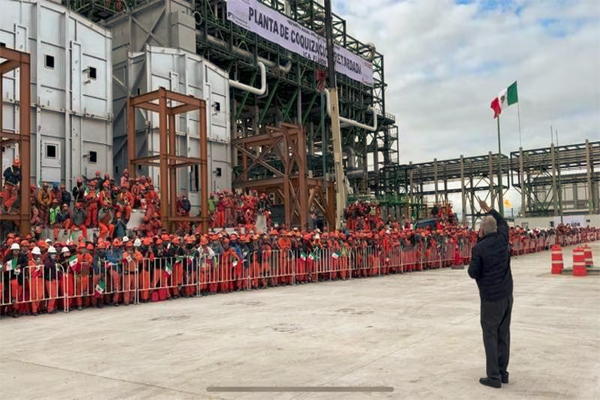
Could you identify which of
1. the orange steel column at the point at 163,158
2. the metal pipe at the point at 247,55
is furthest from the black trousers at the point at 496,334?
the metal pipe at the point at 247,55

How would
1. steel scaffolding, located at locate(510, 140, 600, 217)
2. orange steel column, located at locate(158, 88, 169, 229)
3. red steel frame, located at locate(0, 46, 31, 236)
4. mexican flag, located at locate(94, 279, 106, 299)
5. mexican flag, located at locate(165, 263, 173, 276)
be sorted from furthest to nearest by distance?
steel scaffolding, located at locate(510, 140, 600, 217)
orange steel column, located at locate(158, 88, 169, 229)
red steel frame, located at locate(0, 46, 31, 236)
mexican flag, located at locate(165, 263, 173, 276)
mexican flag, located at locate(94, 279, 106, 299)

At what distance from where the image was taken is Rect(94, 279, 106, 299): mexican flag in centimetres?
1225

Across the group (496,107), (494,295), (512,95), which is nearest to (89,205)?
(494,295)

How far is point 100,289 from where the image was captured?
40.3 ft

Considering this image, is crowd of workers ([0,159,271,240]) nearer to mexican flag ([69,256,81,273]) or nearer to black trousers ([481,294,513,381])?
mexican flag ([69,256,81,273])

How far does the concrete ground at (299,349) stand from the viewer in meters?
5.64

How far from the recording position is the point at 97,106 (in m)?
23.0

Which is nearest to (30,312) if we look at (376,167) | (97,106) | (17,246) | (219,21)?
(17,246)

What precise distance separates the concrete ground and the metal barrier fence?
0.63 meters

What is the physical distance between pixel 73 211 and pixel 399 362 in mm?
14774

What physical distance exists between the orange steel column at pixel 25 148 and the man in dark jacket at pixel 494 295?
13330 millimetres

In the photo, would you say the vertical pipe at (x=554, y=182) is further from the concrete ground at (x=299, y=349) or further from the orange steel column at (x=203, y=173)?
the concrete ground at (x=299, y=349)

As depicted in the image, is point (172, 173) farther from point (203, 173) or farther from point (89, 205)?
point (89, 205)

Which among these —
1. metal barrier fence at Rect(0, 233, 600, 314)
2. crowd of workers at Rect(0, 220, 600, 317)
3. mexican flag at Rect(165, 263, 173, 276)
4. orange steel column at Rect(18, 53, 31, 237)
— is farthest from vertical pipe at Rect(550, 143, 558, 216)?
orange steel column at Rect(18, 53, 31, 237)
